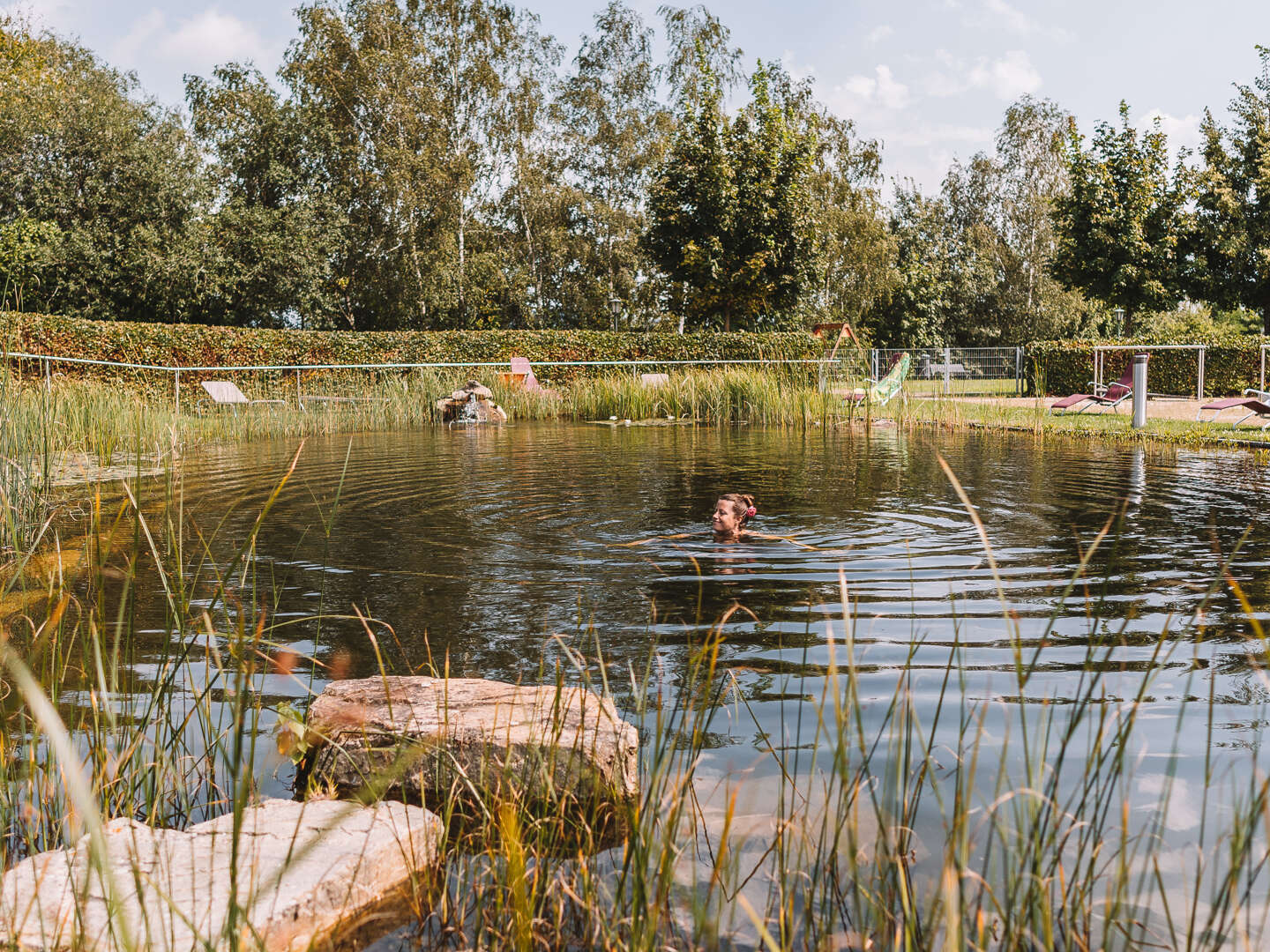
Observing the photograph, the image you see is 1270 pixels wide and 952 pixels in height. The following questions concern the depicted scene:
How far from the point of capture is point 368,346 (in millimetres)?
22359

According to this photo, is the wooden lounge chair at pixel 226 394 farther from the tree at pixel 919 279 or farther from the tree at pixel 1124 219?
the tree at pixel 919 279

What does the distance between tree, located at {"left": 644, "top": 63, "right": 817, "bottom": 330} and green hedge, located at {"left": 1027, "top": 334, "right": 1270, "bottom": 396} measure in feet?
21.5

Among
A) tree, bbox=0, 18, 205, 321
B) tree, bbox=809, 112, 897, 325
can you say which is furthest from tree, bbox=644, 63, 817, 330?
tree, bbox=0, 18, 205, 321

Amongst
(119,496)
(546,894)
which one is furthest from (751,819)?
(119,496)

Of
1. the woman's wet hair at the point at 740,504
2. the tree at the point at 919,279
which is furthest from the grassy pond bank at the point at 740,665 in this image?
the tree at the point at 919,279

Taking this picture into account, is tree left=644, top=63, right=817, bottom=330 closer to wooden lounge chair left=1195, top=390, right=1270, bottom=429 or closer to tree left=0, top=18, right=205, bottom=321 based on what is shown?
wooden lounge chair left=1195, top=390, right=1270, bottom=429

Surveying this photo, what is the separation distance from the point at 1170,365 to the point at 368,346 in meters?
16.5

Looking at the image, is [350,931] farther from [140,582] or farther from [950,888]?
[140,582]

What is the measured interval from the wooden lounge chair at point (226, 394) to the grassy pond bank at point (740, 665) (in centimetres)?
528

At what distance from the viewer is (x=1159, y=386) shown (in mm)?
20266

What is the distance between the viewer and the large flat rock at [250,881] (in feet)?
5.20

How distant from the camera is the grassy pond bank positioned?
172cm

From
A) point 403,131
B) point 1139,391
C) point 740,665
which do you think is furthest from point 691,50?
point 740,665

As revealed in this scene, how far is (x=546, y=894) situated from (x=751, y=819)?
2.05 ft
